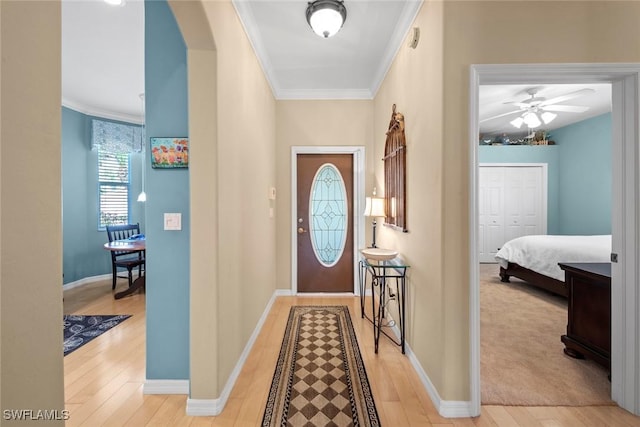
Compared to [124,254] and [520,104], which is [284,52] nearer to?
[520,104]

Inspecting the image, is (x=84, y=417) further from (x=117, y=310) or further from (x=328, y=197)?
(x=328, y=197)

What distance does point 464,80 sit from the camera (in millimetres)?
1763

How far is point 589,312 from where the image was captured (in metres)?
2.22

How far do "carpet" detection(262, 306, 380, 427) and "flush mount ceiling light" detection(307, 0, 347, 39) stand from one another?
105 inches

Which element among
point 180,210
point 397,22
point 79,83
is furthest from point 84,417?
point 79,83

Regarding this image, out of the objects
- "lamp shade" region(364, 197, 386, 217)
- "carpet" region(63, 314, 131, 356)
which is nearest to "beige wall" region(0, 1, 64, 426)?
"carpet" region(63, 314, 131, 356)

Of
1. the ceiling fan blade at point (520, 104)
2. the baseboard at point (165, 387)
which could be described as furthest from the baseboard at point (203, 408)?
the ceiling fan blade at point (520, 104)

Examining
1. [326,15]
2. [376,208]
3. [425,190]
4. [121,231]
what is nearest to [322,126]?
[376,208]

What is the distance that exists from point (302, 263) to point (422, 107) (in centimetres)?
269

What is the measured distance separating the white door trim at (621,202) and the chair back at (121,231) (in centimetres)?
477

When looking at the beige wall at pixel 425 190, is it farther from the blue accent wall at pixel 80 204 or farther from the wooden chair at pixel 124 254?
the blue accent wall at pixel 80 204

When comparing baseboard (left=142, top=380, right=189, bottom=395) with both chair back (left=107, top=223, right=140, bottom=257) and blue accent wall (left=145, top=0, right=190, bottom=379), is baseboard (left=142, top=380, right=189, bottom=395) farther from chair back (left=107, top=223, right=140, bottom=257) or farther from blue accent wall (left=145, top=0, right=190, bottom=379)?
chair back (left=107, top=223, right=140, bottom=257)

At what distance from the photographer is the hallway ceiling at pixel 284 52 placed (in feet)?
7.85

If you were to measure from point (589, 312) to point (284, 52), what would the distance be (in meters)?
3.59
